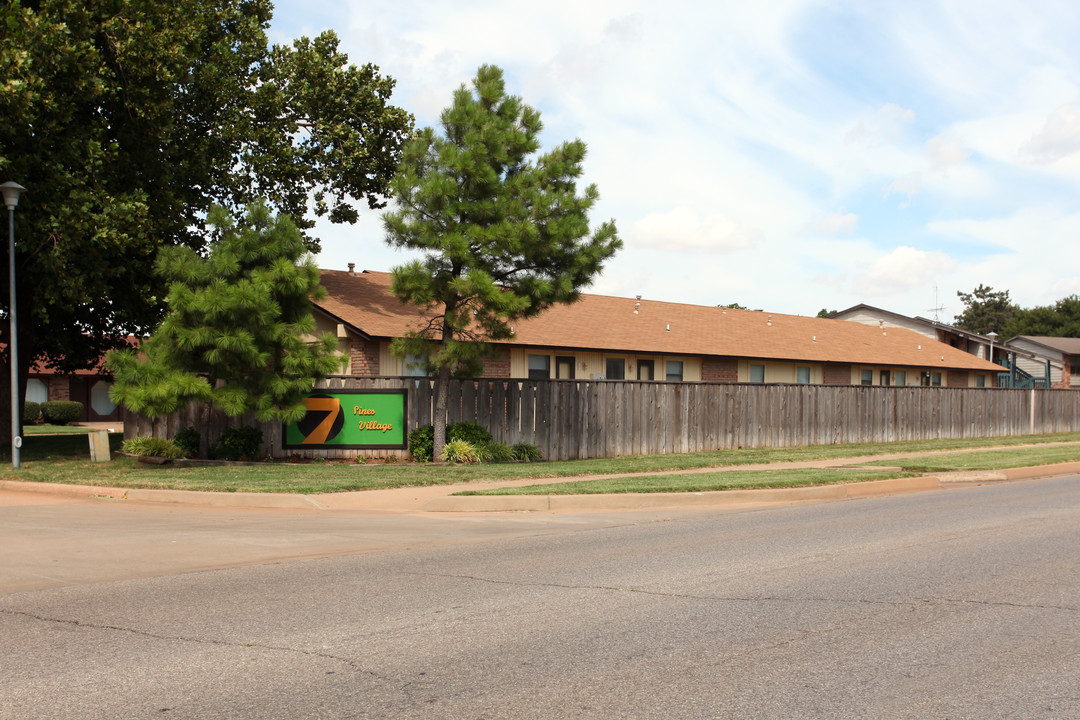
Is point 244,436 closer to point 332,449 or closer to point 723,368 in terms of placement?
point 332,449

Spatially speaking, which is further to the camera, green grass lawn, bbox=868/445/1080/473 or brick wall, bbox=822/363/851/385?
brick wall, bbox=822/363/851/385

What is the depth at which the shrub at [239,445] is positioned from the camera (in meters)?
19.8

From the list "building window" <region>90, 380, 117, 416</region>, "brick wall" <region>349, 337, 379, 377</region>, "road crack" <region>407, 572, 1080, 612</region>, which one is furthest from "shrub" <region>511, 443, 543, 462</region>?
"building window" <region>90, 380, 117, 416</region>

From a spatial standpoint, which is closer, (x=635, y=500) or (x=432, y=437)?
(x=635, y=500)

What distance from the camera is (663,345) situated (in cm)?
3070

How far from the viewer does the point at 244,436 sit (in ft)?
65.2

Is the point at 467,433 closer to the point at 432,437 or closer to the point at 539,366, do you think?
the point at 432,437

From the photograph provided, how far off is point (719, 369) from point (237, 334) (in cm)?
1881

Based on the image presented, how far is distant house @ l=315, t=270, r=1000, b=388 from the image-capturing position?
2494cm

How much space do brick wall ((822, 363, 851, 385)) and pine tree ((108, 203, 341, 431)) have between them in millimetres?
22166

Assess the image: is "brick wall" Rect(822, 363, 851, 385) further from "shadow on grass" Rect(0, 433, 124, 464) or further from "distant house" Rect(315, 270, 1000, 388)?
"shadow on grass" Rect(0, 433, 124, 464)

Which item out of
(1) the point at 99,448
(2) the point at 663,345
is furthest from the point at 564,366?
(1) the point at 99,448

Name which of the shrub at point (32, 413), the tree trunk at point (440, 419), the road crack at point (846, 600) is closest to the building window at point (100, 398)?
the shrub at point (32, 413)

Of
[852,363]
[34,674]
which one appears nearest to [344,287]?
[852,363]
